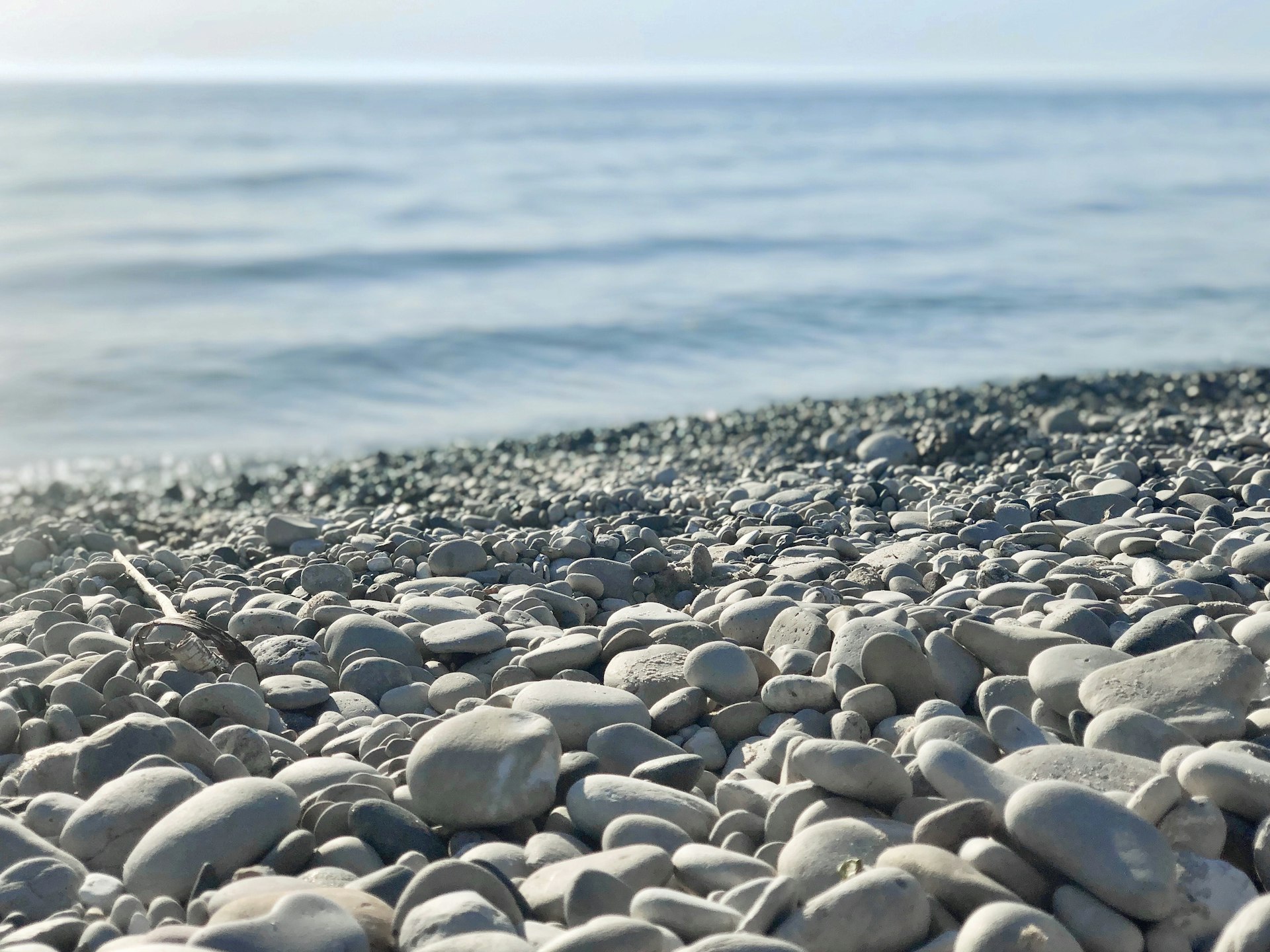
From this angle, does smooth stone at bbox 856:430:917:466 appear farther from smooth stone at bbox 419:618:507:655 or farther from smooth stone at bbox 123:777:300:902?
smooth stone at bbox 123:777:300:902

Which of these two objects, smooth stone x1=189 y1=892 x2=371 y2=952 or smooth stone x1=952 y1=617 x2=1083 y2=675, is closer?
smooth stone x1=189 y1=892 x2=371 y2=952

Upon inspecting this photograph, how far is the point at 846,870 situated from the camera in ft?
6.50

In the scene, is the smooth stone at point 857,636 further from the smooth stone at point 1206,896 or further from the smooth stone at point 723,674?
the smooth stone at point 1206,896

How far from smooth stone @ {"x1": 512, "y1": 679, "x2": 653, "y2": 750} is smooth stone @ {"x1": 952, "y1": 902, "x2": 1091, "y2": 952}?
1009mm

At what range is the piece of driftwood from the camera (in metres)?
3.03

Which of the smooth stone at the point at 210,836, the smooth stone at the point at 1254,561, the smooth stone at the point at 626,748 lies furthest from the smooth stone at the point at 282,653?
the smooth stone at the point at 1254,561

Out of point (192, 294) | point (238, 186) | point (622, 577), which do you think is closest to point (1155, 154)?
point (238, 186)

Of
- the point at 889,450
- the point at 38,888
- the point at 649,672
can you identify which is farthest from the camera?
the point at 889,450

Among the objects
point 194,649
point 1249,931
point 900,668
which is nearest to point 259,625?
point 194,649

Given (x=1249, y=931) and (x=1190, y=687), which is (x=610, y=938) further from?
(x=1190, y=687)

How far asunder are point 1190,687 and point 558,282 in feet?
45.0

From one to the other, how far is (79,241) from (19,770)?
19.0 meters

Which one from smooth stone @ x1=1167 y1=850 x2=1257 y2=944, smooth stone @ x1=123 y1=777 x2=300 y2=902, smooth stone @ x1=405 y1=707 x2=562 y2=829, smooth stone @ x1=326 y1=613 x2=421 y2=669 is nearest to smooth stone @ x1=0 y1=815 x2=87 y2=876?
smooth stone @ x1=123 y1=777 x2=300 y2=902

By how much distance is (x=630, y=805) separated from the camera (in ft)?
7.47
